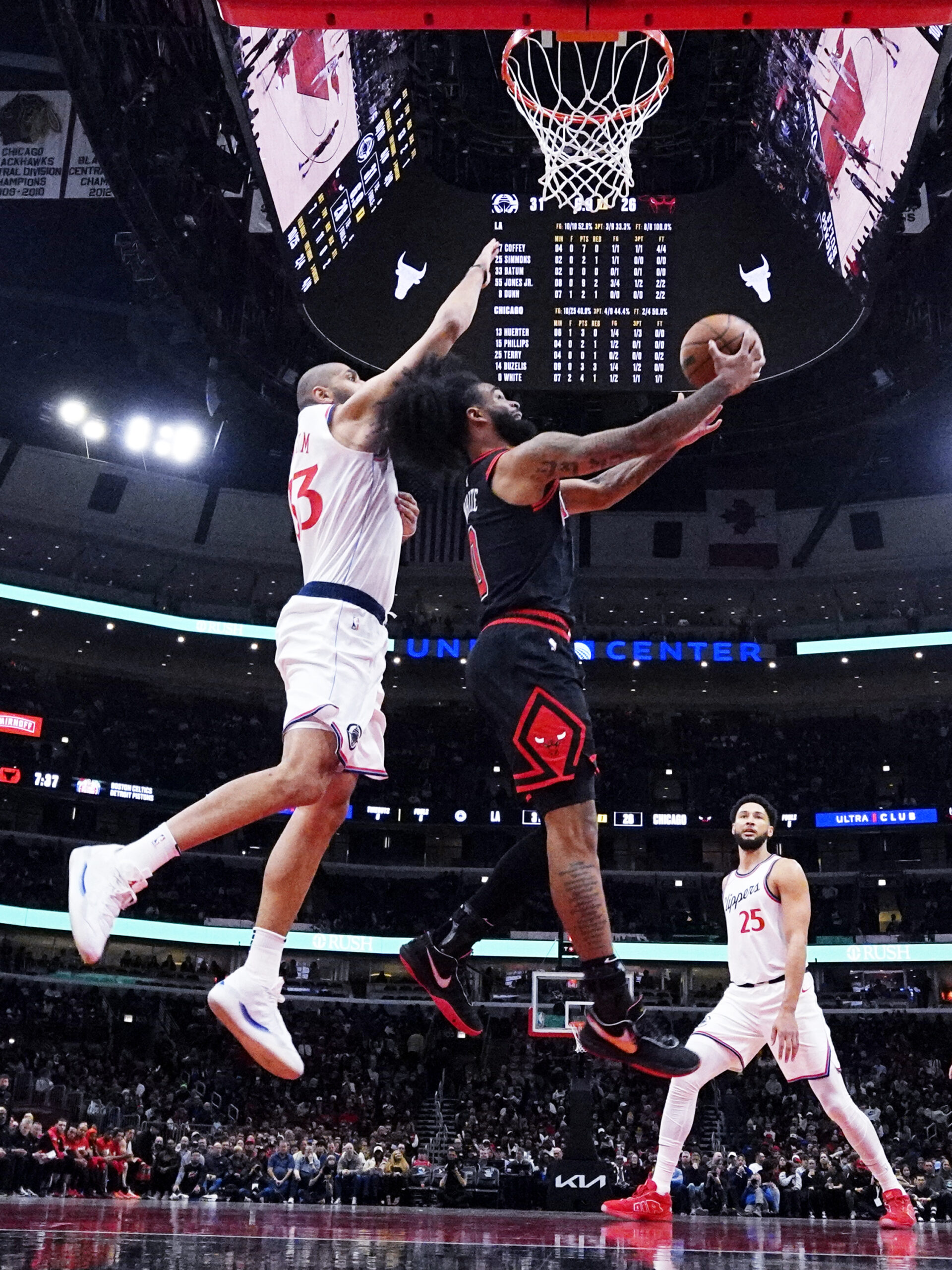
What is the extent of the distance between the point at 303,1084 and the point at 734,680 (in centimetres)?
1663

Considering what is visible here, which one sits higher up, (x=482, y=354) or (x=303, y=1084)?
(x=482, y=354)

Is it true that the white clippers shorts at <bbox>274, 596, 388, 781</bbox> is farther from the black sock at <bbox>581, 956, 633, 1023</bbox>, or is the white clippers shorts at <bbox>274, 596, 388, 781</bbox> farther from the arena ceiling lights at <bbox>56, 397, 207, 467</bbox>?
the arena ceiling lights at <bbox>56, 397, 207, 467</bbox>

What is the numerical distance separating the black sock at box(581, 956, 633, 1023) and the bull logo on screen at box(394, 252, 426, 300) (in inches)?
544

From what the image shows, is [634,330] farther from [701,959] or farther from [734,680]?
[734,680]

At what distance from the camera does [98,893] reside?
4613 millimetres

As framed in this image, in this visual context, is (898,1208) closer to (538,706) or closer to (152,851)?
(538,706)

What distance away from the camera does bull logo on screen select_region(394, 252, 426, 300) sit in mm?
16906

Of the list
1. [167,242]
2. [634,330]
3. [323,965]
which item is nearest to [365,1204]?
[634,330]

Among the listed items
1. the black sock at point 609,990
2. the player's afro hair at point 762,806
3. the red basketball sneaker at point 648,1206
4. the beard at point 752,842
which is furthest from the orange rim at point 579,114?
the red basketball sneaker at point 648,1206

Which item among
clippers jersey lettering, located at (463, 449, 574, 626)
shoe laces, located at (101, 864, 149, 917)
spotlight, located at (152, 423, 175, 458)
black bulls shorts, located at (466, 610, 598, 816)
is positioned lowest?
shoe laces, located at (101, 864, 149, 917)

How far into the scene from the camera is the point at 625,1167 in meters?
20.2

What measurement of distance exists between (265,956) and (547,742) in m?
1.40

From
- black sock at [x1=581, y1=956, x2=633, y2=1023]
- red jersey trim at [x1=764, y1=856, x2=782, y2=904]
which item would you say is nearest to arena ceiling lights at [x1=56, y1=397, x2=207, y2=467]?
red jersey trim at [x1=764, y1=856, x2=782, y2=904]

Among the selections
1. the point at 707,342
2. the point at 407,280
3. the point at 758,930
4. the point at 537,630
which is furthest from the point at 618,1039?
the point at 407,280
